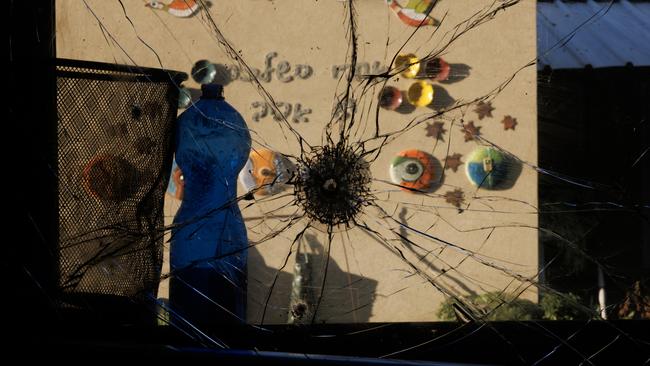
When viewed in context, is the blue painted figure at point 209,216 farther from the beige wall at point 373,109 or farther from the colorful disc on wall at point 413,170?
the colorful disc on wall at point 413,170

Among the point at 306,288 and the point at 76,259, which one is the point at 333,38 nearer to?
the point at 306,288

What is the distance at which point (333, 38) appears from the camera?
125 cm

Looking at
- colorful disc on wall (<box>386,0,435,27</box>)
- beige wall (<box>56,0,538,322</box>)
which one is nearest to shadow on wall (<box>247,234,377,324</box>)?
beige wall (<box>56,0,538,322</box>)

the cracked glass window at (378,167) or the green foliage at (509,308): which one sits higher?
the cracked glass window at (378,167)

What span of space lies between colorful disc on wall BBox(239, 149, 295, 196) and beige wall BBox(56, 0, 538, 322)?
2 cm

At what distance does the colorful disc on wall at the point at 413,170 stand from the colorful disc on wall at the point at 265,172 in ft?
0.64

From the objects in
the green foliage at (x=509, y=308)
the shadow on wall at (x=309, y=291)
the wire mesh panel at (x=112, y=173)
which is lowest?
the green foliage at (x=509, y=308)

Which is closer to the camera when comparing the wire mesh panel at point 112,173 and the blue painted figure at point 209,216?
the wire mesh panel at point 112,173

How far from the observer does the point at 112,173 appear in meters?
1.12

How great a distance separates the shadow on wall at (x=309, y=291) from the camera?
1.26 metres

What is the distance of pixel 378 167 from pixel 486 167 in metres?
0.20

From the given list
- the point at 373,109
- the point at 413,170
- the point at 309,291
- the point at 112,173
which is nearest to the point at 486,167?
the point at 413,170

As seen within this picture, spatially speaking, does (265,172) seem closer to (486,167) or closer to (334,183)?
(334,183)

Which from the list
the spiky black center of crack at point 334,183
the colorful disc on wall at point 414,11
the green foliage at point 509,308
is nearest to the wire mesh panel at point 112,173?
the spiky black center of crack at point 334,183
